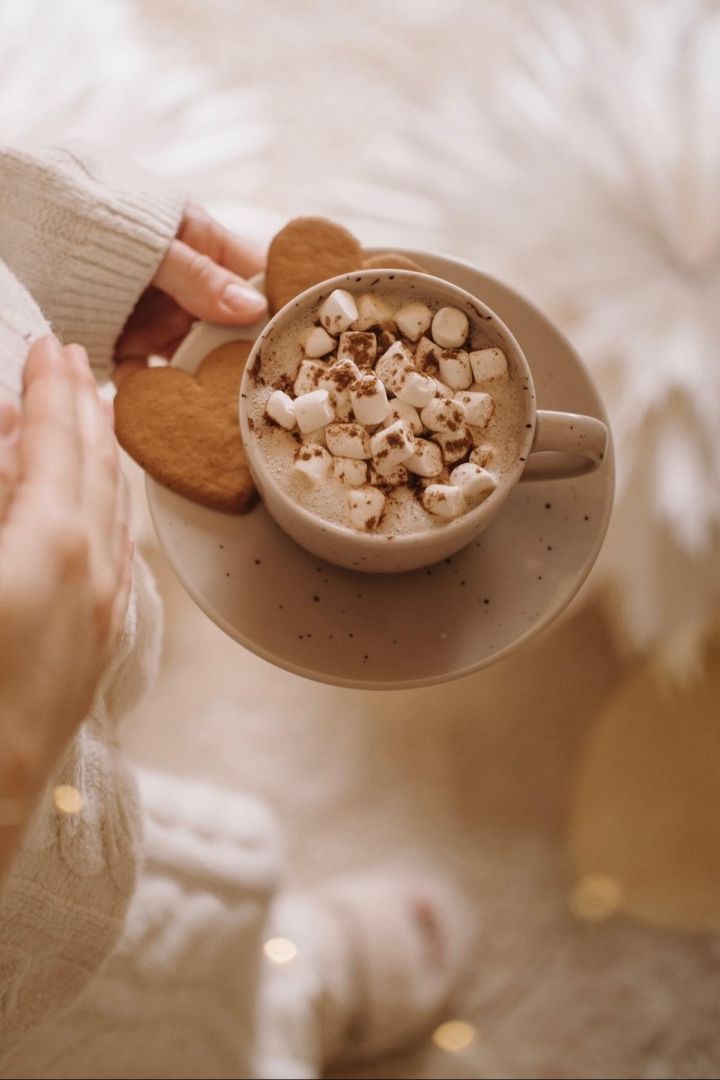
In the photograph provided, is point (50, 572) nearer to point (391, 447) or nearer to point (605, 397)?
point (391, 447)

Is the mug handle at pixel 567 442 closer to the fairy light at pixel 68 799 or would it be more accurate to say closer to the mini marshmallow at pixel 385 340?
the mini marshmallow at pixel 385 340

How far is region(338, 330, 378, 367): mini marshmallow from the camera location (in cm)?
51

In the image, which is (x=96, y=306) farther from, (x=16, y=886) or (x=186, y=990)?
(x=186, y=990)

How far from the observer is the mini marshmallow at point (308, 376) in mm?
508

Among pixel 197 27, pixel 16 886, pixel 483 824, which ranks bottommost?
pixel 483 824

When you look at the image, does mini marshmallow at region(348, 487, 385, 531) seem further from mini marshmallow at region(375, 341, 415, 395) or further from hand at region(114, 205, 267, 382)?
hand at region(114, 205, 267, 382)

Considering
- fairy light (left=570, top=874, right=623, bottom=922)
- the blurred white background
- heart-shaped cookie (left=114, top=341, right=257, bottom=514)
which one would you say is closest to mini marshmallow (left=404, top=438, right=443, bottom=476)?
heart-shaped cookie (left=114, top=341, right=257, bottom=514)

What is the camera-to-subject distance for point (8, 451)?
42 centimetres

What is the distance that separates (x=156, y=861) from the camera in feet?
2.54

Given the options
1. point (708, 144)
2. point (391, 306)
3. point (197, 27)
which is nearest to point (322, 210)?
point (197, 27)

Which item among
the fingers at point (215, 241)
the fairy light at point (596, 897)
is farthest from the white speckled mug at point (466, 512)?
the fairy light at point (596, 897)

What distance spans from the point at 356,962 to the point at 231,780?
23cm

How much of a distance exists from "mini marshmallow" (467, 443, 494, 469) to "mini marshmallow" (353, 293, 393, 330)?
A: 98 mm

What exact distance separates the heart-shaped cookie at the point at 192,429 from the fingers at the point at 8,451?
0.44 ft
